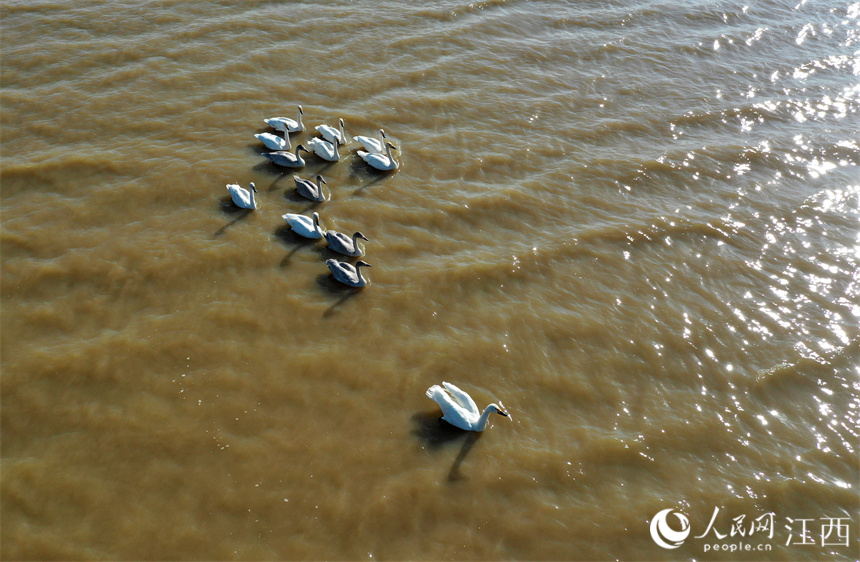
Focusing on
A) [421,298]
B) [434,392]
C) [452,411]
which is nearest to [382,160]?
[421,298]

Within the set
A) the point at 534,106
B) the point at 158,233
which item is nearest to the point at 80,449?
the point at 158,233

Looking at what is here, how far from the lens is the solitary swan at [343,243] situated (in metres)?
11.8

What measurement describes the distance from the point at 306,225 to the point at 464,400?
5.11m

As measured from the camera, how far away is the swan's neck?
9078 millimetres

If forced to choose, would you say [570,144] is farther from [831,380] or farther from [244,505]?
[244,505]

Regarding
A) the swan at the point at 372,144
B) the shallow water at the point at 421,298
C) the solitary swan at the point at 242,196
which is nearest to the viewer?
the shallow water at the point at 421,298

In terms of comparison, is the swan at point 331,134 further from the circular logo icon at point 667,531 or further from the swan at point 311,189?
the circular logo icon at point 667,531

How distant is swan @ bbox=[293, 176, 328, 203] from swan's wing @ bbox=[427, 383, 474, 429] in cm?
582

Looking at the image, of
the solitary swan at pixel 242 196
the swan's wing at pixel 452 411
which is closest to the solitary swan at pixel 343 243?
the solitary swan at pixel 242 196

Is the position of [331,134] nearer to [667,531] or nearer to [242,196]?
[242,196]

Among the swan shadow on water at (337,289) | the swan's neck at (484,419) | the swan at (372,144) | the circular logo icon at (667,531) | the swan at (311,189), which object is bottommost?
the circular logo icon at (667,531)

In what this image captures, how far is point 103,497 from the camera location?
8.08 meters

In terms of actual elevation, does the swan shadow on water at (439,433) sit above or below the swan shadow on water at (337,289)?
below

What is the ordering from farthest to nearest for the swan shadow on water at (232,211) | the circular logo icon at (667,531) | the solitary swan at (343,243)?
1. the swan shadow on water at (232,211)
2. the solitary swan at (343,243)
3. the circular logo icon at (667,531)
